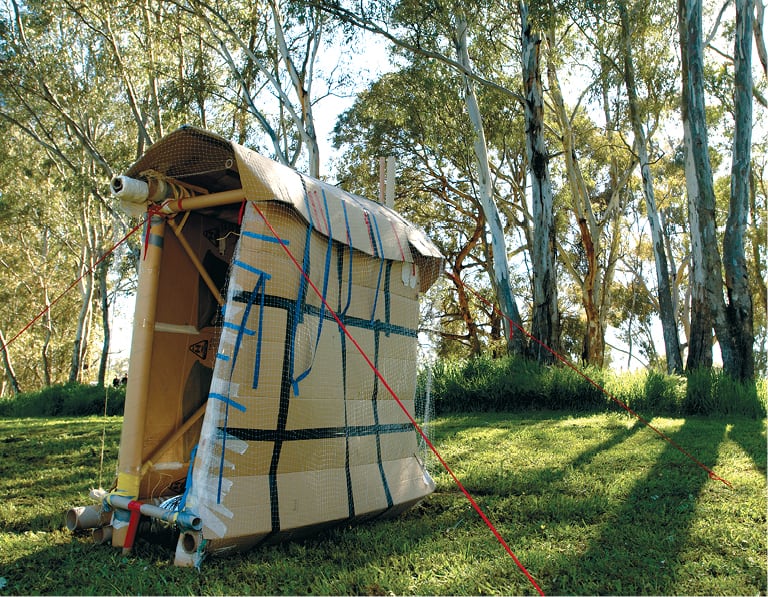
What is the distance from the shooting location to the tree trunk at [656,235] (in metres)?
13.4

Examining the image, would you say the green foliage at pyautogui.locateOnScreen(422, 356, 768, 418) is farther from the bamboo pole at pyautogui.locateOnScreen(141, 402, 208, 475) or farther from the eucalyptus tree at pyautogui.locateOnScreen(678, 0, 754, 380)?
the bamboo pole at pyautogui.locateOnScreen(141, 402, 208, 475)

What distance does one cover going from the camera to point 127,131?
20125mm

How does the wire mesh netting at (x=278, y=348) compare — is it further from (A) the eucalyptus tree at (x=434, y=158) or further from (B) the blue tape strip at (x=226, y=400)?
(A) the eucalyptus tree at (x=434, y=158)

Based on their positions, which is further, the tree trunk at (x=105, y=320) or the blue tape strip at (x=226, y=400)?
the tree trunk at (x=105, y=320)

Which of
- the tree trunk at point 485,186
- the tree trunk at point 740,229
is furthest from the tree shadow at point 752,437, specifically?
the tree trunk at point 485,186

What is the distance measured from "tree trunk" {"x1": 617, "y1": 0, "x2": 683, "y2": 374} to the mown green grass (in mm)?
7839

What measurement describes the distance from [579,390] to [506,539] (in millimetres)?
5976

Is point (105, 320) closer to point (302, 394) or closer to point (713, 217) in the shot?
point (713, 217)

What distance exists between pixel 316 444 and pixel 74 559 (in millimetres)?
1300

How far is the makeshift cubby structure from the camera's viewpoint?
3.33 m

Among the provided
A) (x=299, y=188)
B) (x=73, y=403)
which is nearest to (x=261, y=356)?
(x=299, y=188)

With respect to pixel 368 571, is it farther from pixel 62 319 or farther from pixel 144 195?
pixel 62 319

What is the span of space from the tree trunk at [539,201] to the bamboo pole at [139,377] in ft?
26.3

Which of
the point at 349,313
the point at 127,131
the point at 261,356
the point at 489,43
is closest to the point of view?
the point at 261,356
